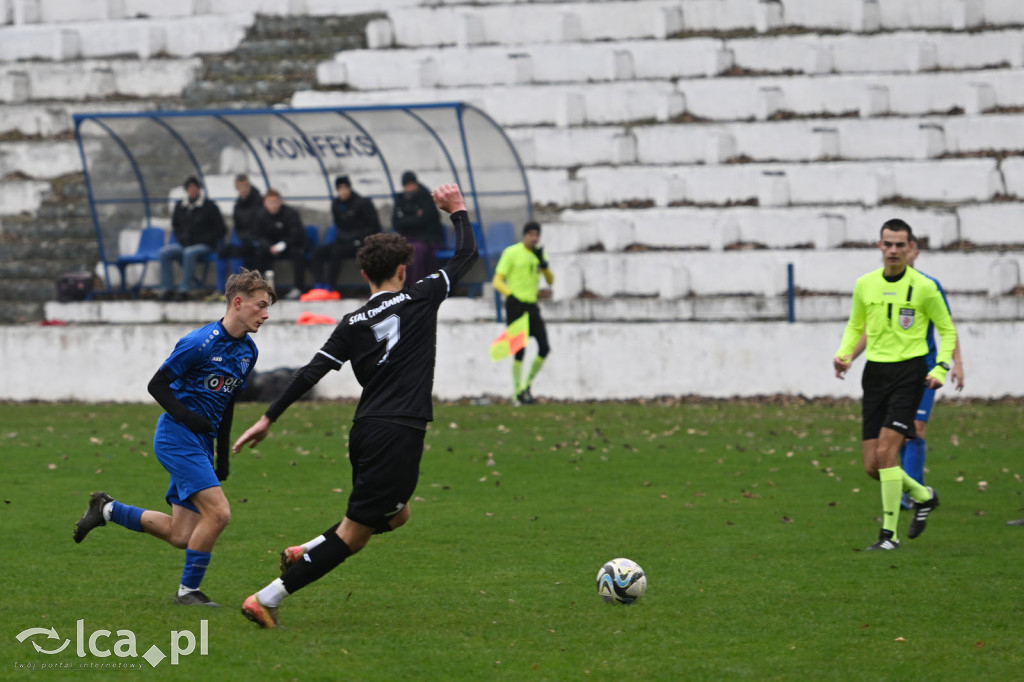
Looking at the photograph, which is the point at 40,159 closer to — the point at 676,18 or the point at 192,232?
the point at 192,232

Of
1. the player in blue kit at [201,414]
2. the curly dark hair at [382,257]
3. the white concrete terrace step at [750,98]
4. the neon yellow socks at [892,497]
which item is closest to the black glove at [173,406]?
the player in blue kit at [201,414]

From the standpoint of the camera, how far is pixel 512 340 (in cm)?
1766

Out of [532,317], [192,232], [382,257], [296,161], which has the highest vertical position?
[382,257]

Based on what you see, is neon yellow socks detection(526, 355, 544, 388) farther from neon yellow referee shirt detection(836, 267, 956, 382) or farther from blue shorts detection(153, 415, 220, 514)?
blue shorts detection(153, 415, 220, 514)

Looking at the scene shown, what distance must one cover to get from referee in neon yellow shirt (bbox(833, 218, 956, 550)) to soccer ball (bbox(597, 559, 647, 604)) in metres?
2.31

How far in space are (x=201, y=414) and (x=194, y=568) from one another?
0.81 metres

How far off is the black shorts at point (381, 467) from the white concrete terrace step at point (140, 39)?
837 inches

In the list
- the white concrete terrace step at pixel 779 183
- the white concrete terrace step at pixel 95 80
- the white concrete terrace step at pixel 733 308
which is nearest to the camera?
the white concrete terrace step at pixel 733 308

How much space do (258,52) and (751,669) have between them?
2208 centimetres

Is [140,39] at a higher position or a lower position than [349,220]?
higher

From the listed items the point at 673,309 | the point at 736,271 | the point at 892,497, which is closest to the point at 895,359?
the point at 892,497

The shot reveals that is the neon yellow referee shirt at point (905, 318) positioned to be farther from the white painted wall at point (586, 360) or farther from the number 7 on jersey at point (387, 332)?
the white painted wall at point (586, 360)

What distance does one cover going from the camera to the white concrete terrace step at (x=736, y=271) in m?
19.5

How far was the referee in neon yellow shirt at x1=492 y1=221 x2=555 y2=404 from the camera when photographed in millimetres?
17812
